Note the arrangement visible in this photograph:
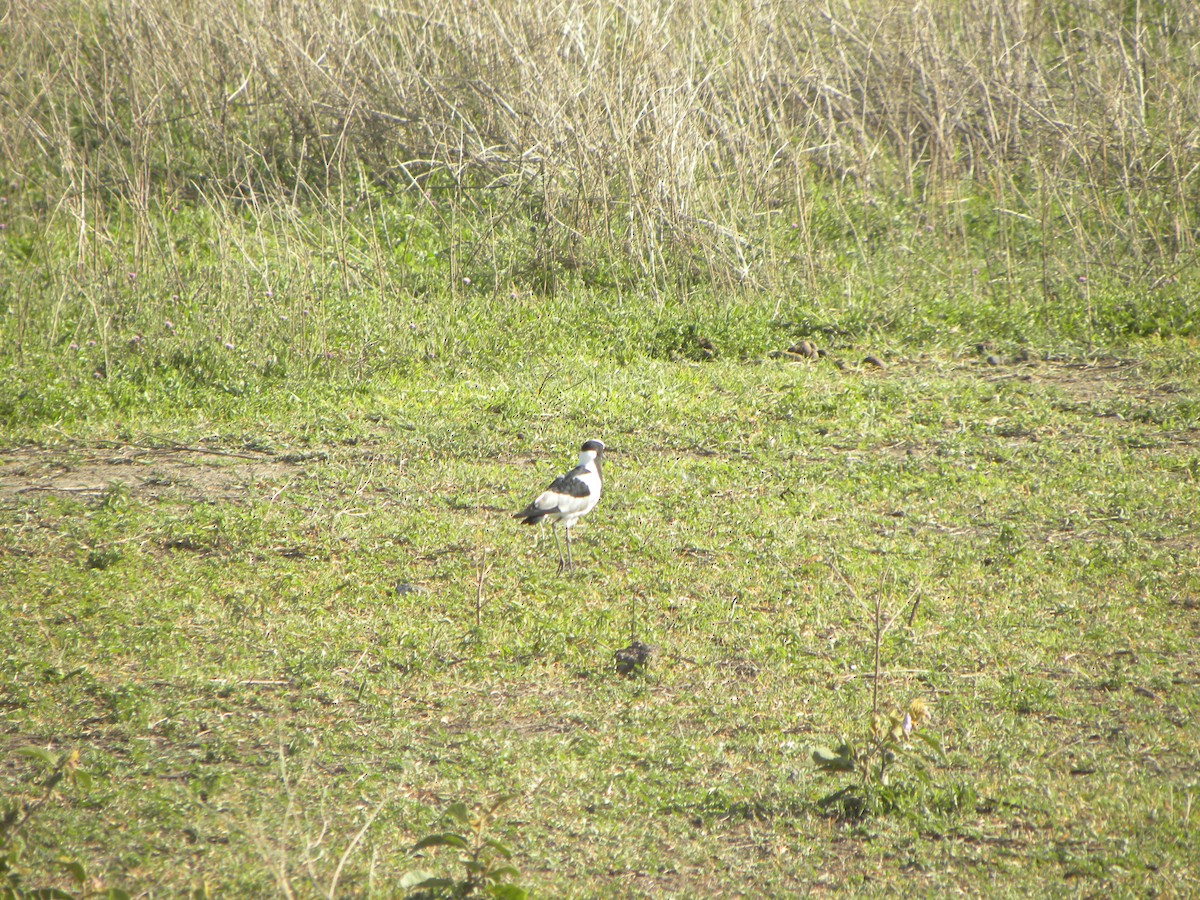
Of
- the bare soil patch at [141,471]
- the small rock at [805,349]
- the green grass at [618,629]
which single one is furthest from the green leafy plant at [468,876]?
the small rock at [805,349]

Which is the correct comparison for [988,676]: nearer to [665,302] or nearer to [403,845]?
[403,845]

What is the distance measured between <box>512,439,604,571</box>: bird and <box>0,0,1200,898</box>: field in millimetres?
129

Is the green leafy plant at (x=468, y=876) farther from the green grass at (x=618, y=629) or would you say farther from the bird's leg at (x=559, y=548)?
the bird's leg at (x=559, y=548)

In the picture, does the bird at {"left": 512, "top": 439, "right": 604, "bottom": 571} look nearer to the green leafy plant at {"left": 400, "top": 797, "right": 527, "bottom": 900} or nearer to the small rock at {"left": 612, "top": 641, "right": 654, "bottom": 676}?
the small rock at {"left": 612, "top": 641, "right": 654, "bottom": 676}

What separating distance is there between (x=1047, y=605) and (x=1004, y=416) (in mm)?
2447

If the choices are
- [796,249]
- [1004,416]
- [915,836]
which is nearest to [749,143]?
[796,249]

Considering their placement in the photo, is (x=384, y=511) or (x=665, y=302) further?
(x=665, y=302)

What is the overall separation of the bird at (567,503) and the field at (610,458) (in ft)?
0.42

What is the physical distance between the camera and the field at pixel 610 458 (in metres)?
3.33

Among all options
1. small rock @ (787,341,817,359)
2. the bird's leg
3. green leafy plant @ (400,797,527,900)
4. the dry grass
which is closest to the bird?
the bird's leg

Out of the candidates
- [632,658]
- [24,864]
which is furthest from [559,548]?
[24,864]

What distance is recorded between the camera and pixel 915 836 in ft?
10.7

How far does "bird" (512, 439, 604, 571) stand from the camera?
5035 mm

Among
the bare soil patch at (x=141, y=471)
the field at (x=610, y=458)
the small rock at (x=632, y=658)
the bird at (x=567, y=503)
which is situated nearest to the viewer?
the field at (x=610, y=458)
